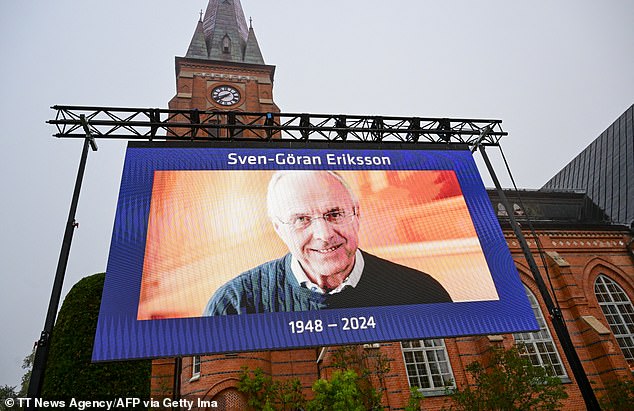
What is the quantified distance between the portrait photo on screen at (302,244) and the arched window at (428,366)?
5.88m

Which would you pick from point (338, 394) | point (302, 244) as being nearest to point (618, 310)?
point (338, 394)

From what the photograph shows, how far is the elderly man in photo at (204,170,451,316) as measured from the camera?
8102mm

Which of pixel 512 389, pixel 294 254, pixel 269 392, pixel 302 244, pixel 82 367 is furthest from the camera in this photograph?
pixel 269 392

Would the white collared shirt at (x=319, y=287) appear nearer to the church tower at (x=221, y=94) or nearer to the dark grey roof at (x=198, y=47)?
the church tower at (x=221, y=94)

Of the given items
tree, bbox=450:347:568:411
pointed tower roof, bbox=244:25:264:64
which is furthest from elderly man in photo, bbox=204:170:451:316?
pointed tower roof, bbox=244:25:264:64

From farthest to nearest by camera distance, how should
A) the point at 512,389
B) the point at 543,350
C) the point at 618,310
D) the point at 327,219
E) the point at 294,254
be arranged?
the point at 618,310
the point at 543,350
the point at 512,389
the point at 327,219
the point at 294,254

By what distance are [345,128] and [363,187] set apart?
239cm

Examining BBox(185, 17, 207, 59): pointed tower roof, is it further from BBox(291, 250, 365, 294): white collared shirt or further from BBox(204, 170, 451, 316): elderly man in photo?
BBox(291, 250, 365, 294): white collared shirt

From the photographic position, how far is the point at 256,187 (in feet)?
31.5

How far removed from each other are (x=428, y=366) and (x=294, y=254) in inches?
340

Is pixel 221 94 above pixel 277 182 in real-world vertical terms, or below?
above

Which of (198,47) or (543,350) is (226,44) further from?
(543,350)

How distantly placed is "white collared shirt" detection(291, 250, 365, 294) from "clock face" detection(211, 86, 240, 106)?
1739cm

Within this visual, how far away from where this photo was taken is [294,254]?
28.6 ft
